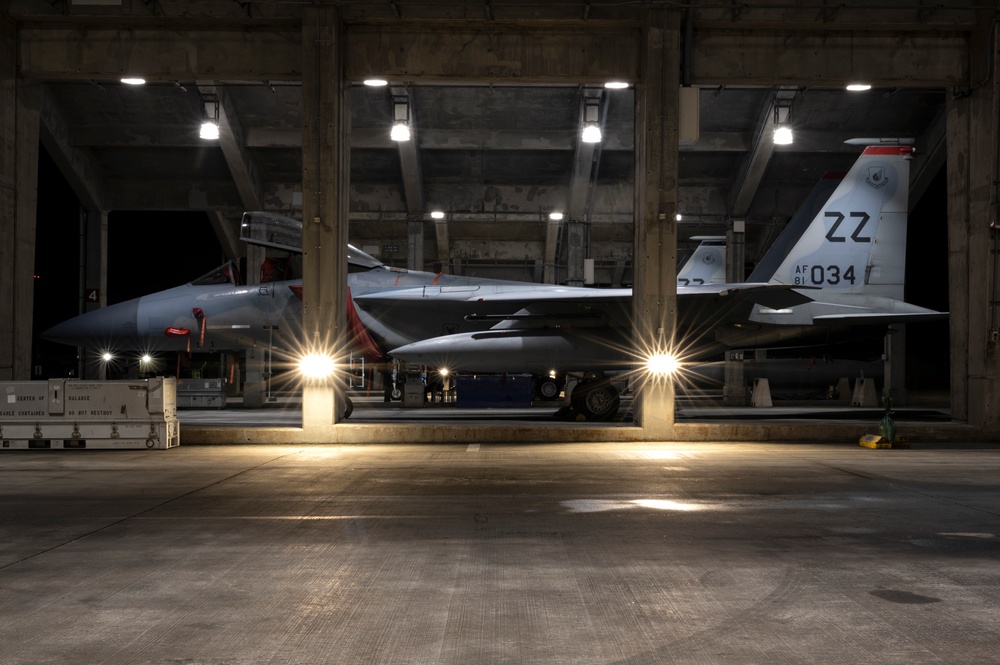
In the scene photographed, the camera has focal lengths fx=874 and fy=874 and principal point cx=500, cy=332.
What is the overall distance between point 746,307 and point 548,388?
1056 cm

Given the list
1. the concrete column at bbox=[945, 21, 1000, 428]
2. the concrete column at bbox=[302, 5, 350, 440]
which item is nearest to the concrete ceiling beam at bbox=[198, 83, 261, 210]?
the concrete column at bbox=[302, 5, 350, 440]

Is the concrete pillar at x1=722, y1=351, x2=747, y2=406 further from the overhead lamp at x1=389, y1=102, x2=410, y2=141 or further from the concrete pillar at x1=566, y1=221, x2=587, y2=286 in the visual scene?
the overhead lamp at x1=389, y1=102, x2=410, y2=141

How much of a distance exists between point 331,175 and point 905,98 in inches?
603

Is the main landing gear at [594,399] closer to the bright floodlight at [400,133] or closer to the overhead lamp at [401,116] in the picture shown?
the bright floodlight at [400,133]

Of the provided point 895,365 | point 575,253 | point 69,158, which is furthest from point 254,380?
point 895,365

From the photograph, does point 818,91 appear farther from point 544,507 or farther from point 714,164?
point 544,507

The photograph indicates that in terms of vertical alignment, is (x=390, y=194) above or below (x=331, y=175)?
above

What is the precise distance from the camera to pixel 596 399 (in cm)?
1738

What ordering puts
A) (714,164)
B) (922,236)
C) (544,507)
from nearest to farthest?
(544,507) < (714,164) < (922,236)

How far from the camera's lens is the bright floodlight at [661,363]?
13.9m

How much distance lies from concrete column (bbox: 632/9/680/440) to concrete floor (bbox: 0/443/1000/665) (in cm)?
434

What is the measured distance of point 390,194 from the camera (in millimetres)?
25969

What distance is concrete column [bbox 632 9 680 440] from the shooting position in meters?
14.0

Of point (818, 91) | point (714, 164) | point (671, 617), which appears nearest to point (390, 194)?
point (714, 164)
